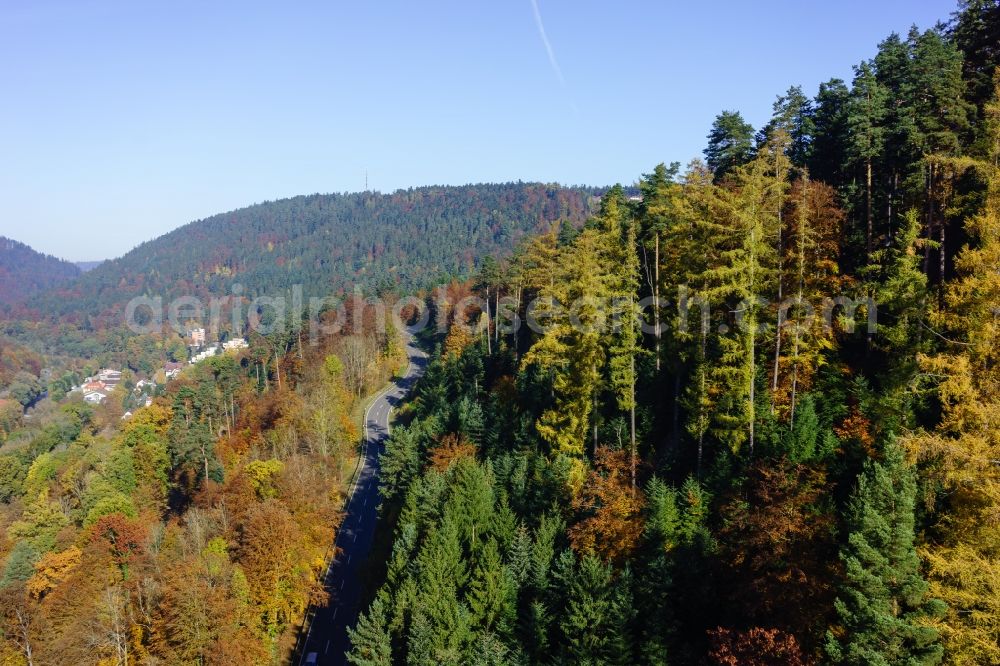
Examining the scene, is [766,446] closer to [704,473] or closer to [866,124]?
[704,473]

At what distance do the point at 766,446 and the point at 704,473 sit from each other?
2.99m

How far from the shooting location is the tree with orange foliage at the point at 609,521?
83.8 ft

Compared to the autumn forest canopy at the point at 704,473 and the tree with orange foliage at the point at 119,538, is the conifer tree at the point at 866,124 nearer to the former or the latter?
the autumn forest canopy at the point at 704,473

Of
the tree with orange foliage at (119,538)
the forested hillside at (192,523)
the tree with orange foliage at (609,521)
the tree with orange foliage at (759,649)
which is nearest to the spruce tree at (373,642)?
the forested hillside at (192,523)

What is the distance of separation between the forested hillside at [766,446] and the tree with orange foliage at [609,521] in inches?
4.0

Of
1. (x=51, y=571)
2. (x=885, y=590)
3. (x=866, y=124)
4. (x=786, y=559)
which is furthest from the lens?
(x=51, y=571)

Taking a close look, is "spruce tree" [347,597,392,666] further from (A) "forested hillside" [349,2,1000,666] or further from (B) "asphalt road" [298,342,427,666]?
(B) "asphalt road" [298,342,427,666]

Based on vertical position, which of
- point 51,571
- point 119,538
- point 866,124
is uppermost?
point 866,124

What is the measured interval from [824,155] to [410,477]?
1468 inches

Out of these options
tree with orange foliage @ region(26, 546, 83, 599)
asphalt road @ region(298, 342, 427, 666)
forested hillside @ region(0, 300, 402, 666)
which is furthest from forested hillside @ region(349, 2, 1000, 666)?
tree with orange foliage @ region(26, 546, 83, 599)

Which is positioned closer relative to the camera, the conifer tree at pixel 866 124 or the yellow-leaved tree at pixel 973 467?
the yellow-leaved tree at pixel 973 467

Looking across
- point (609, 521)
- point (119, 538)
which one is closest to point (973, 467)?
point (609, 521)

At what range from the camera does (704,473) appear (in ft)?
91.3

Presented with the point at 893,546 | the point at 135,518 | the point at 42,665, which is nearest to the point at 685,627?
the point at 893,546
